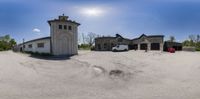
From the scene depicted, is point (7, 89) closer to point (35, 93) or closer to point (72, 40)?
point (35, 93)

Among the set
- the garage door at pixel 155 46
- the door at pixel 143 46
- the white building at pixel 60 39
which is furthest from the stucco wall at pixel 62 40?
the garage door at pixel 155 46

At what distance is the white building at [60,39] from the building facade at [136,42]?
18379 mm

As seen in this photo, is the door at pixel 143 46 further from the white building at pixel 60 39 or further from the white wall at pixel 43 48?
the white wall at pixel 43 48

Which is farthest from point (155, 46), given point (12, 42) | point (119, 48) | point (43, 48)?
point (12, 42)

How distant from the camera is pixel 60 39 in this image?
3656 cm

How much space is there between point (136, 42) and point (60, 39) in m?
24.7

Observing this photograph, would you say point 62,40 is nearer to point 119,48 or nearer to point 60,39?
point 60,39

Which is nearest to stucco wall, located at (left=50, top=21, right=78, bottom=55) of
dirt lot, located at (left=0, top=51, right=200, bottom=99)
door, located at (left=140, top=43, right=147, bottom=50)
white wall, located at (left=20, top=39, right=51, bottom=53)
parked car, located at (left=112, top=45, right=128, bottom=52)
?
white wall, located at (left=20, top=39, right=51, bottom=53)

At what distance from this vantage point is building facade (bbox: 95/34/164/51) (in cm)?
5120

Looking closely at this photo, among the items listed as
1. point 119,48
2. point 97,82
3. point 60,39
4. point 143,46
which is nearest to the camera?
point 97,82

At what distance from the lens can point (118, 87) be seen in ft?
57.4

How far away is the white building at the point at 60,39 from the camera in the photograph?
36.2 metres

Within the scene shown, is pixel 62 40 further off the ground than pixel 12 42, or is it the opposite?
pixel 12 42

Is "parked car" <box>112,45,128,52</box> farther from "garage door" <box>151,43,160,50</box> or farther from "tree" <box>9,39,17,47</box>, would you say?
"tree" <box>9,39,17,47</box>
